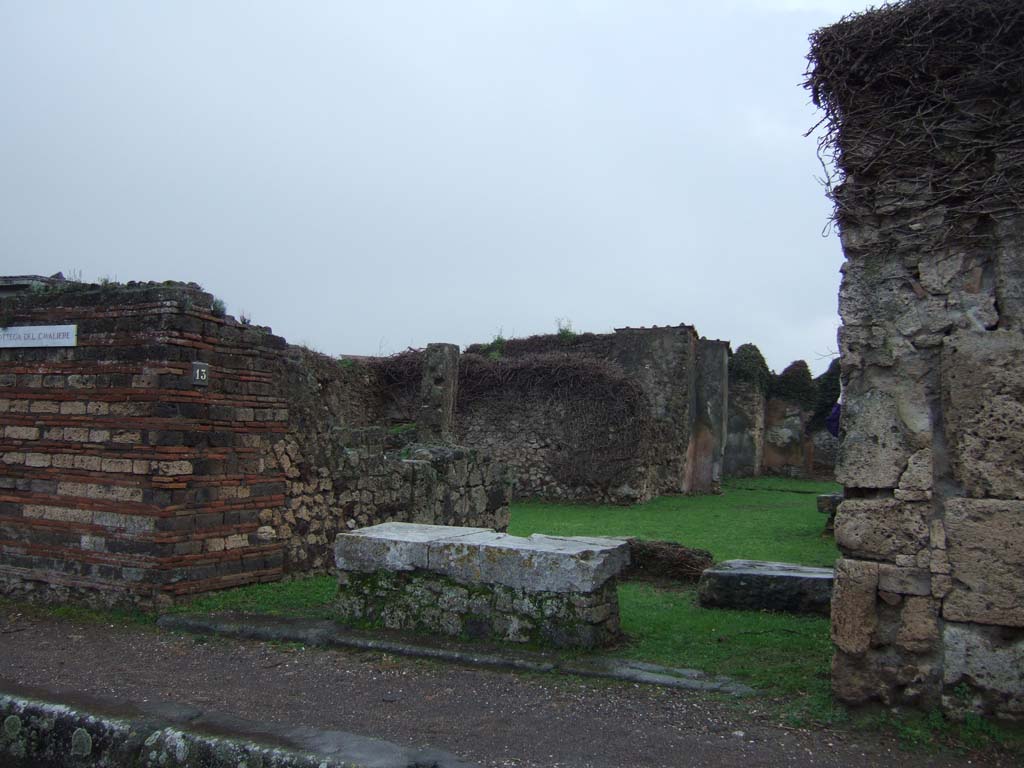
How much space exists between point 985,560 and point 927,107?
217cm

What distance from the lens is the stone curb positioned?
3660 mm

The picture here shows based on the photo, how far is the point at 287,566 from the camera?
7477 millimetres

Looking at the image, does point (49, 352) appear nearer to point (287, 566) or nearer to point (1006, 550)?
point (287, 566)

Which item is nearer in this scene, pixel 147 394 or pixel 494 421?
pixel 147 394

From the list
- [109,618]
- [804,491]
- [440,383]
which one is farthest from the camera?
[804,491]

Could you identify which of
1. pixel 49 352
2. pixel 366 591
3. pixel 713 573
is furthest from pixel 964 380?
pixel 49 352

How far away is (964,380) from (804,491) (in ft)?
57.0

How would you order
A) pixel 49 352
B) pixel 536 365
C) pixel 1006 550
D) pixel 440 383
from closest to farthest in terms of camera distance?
pixel 1006 550 < pixel 49 352 < pixel 440 383 < pixel 536 365

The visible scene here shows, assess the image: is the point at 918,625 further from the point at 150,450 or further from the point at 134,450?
the point at 134,450

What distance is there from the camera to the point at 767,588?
6.36m

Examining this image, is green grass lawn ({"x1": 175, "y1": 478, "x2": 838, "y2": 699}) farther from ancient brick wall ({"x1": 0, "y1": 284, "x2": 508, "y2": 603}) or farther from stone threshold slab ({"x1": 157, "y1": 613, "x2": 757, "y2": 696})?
ancient brick wall ({"x1": 0, "y1": 284, "x2": 508, "y2": 603})

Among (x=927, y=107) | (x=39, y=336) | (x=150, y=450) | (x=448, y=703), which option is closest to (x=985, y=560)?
(x=927, y=107)

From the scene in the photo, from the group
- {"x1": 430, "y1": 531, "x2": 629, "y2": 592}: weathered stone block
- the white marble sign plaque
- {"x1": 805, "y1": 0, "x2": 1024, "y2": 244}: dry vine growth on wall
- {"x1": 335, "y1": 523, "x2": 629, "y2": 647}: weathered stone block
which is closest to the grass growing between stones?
{"x1": 335, "y1": 523, "x2": 629, "y2": 647}: weathered stone block

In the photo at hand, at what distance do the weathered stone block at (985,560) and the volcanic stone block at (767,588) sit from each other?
2.38m
